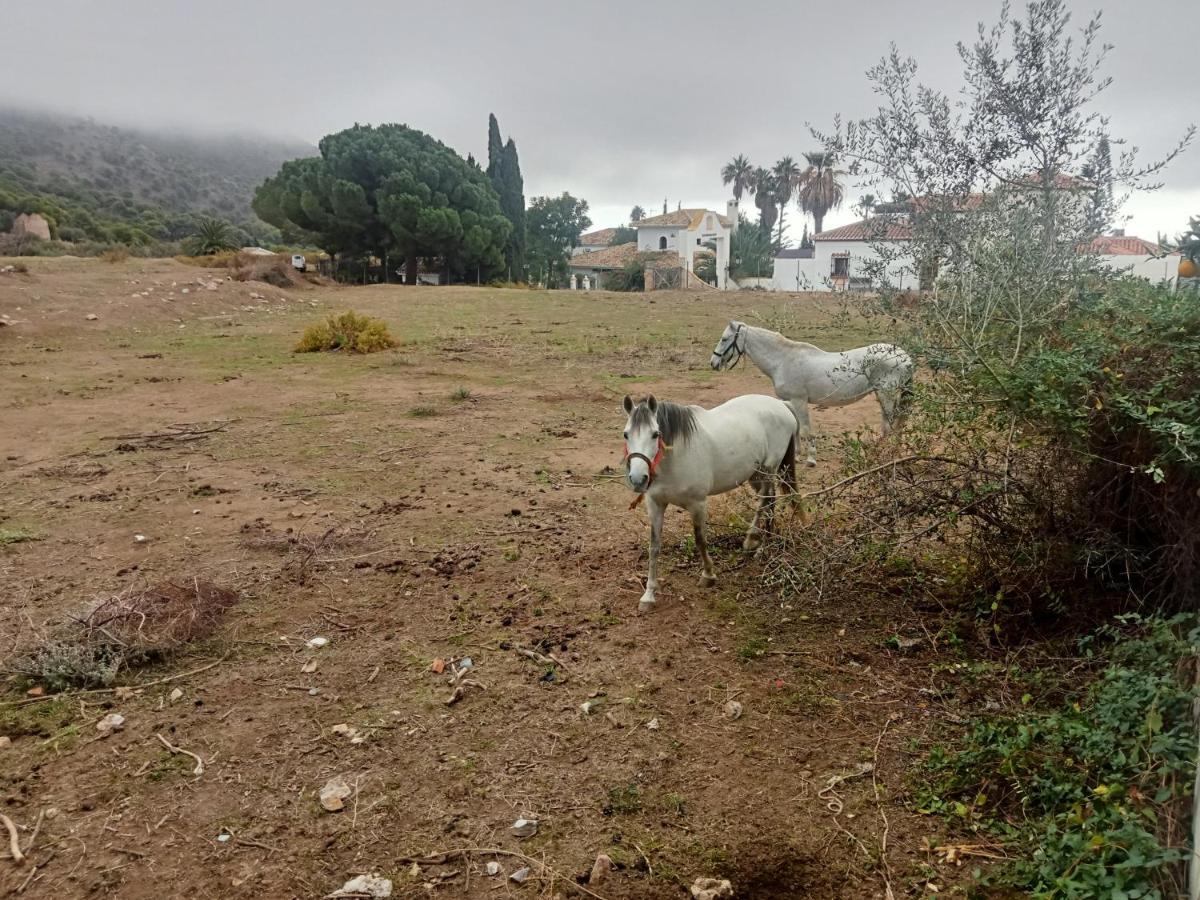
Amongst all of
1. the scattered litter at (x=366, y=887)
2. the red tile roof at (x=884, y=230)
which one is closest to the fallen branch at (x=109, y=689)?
the scattered litter at (x=366, y=887)

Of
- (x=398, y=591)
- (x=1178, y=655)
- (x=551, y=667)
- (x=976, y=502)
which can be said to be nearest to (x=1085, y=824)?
(x=1178, y=655)

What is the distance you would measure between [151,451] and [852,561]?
26.6 feet

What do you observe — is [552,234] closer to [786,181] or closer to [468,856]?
[786,181]

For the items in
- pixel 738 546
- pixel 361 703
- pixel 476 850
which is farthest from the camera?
pixel 738 546

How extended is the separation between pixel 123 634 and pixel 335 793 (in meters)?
2.02

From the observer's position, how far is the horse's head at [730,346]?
26.7 ft

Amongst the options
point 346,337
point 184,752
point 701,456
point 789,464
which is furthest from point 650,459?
point 346,337

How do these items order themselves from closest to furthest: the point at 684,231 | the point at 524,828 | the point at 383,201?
the point at 524,828 → the point at 383,201 → the point at 684,231

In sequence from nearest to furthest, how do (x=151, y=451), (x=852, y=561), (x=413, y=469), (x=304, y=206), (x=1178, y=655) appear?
(x=1178, y=655) → (x=852, y=561) → (x=413, y=469) → (x=151, y=451) → (x=304, y=206)

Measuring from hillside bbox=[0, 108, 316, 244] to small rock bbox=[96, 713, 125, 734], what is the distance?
50.7 metres

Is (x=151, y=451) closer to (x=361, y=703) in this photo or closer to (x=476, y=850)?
(x=361, y=703)

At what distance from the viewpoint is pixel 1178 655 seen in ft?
8.70

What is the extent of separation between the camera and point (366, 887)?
108 inches

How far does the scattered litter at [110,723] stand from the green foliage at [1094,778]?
12.9ft
